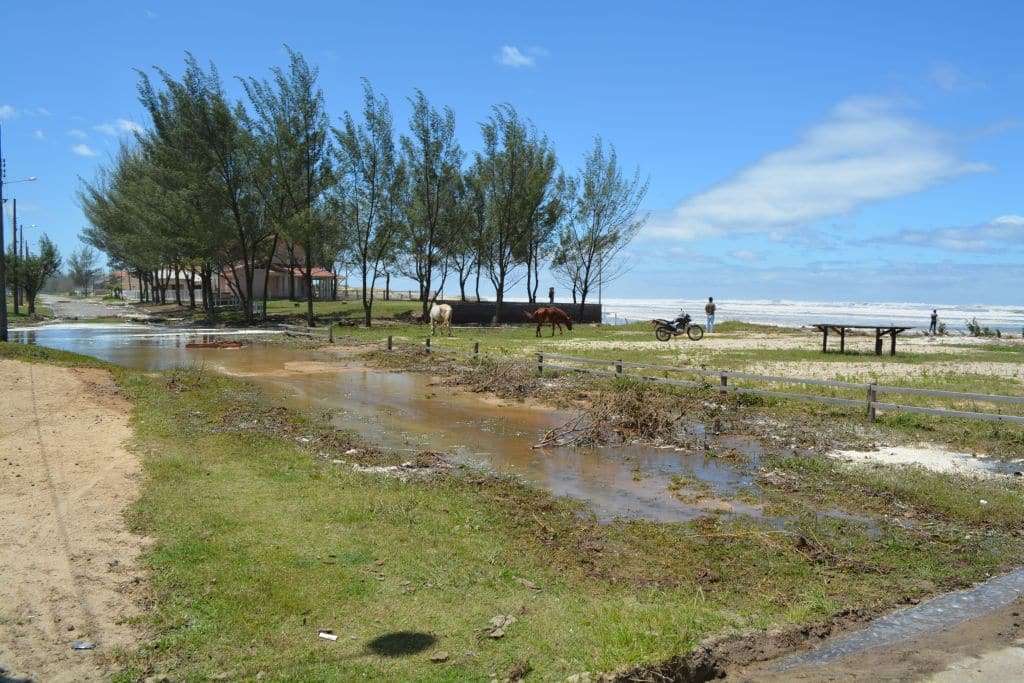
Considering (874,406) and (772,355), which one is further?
(772,355)

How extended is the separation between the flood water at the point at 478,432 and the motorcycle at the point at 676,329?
576 inches

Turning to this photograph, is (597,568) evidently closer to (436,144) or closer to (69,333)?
(69,333)

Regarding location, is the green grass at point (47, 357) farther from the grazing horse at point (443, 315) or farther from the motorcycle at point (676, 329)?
the motorcycle at point (676, 329)

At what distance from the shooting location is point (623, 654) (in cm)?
486

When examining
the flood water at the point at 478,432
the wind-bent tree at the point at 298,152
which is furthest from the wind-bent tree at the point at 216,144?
the flood water at the point at 478,432

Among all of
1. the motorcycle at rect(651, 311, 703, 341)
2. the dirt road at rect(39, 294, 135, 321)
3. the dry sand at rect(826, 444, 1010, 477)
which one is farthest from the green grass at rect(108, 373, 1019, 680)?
the dirt road at rect(39, 294, 135, 321)

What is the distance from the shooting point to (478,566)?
6.40 metres

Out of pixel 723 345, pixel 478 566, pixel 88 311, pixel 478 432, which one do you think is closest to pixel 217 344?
pixel 723 345

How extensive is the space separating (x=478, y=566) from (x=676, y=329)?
28.6m

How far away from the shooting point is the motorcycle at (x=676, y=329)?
33.4m

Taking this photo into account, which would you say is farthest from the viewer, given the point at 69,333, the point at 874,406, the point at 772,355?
the point at 69,333

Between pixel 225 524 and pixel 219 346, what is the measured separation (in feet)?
85.2

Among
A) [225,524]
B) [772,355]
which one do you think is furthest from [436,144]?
[225,524]

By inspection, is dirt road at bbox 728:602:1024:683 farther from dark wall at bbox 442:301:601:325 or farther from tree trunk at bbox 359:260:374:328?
dark wall at bbox 442:301:601:325
